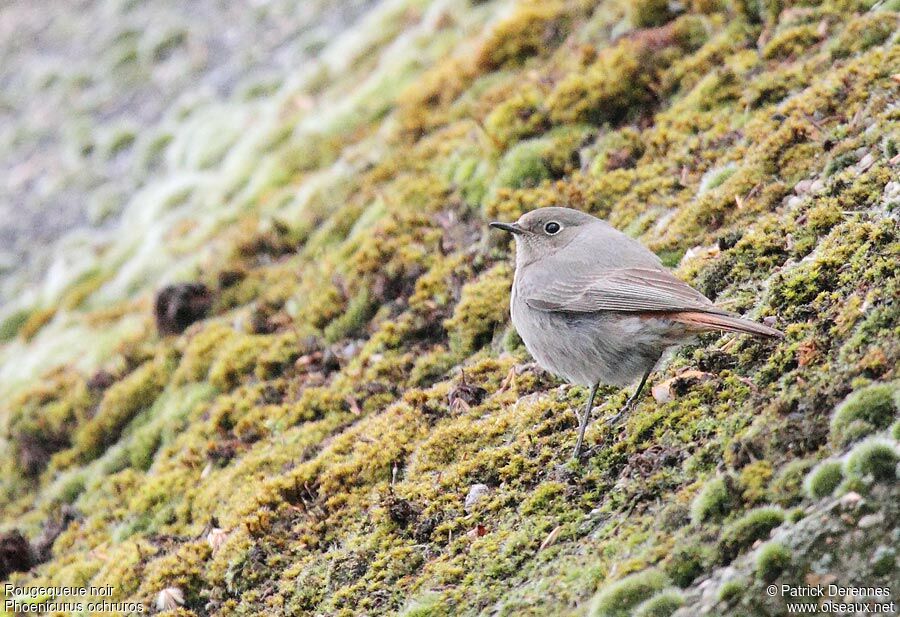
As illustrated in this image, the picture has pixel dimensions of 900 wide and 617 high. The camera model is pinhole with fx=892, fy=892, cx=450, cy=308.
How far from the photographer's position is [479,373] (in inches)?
330

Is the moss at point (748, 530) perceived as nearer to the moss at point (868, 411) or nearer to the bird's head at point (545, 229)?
the moss at point (868, 411)

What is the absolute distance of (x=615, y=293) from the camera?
7.06 m

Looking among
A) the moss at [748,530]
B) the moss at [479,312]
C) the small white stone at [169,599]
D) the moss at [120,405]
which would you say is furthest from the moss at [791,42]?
the small white stone at [169,599]

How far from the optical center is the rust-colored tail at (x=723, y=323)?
19.2 ft

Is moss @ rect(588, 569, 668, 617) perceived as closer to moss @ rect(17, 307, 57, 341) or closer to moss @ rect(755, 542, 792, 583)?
moss @ rect(755, 542, 792, 583)

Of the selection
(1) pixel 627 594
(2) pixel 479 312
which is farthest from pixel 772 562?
(2) pixel 479 312

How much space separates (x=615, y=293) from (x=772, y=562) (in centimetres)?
265

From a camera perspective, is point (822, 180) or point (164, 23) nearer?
point (822, 180)

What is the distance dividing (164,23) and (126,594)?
54.8 feet

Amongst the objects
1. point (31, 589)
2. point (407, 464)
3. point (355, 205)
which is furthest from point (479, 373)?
point (31, 589)

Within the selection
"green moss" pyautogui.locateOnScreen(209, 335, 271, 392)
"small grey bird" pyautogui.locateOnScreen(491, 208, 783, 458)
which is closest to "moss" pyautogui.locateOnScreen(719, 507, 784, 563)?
"small grey bird" pyautogui.locateOnScreen(491, 208, 783, 458)

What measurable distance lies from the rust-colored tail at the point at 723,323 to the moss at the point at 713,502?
39.1 inches

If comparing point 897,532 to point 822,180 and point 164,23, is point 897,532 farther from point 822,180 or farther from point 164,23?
point 164,23

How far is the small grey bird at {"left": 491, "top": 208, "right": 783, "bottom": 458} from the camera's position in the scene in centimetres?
662
